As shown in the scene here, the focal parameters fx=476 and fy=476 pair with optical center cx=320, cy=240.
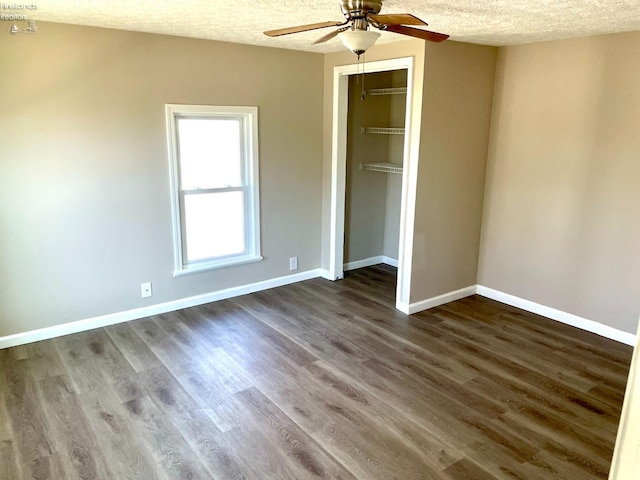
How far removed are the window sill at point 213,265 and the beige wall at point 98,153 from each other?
7 centimetres

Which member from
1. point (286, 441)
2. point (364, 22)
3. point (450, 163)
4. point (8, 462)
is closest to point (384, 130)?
point (450, 163)

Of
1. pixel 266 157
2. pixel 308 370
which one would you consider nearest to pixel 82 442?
pixel 308 370

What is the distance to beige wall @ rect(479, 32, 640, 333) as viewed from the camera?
358 cm

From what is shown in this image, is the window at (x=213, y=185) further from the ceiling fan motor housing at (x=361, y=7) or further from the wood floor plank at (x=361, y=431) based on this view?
the ceiling fan motor housing at (x=361, y=7)

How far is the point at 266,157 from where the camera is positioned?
4477 millimetres

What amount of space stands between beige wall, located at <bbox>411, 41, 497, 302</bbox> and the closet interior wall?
113 cm

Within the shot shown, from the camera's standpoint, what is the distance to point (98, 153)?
11.8 feet

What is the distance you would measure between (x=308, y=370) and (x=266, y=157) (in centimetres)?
210

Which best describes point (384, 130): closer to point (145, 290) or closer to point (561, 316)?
point (561, 316)

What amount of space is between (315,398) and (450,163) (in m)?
2.34

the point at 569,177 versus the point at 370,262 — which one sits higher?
the point at 569,177

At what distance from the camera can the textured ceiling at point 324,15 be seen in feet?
8.68

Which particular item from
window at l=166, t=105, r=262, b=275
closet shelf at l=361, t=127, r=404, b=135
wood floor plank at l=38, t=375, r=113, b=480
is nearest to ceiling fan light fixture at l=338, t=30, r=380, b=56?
window at l=166, t=105, r=262, b=275

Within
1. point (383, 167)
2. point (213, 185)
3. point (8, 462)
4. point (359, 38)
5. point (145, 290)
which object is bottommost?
point (8, 462)
